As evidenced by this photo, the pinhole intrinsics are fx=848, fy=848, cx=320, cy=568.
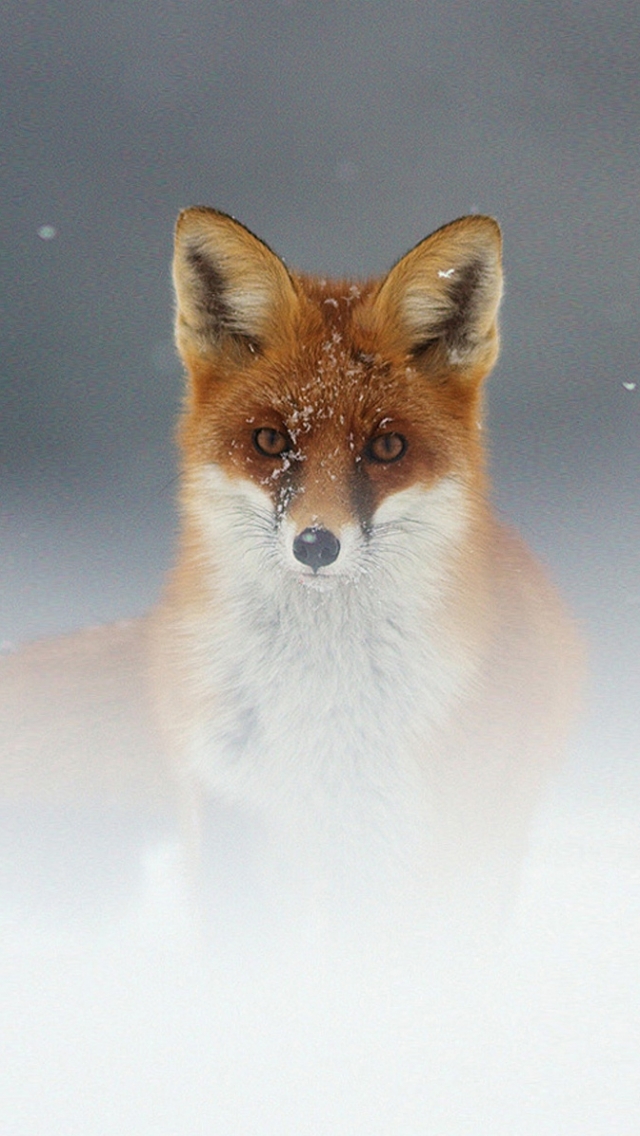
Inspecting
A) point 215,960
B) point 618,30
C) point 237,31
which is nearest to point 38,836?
point 215,960

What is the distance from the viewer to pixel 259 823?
1120mm

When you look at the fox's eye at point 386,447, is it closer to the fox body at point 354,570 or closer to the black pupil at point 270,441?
the fox body at point 354,570

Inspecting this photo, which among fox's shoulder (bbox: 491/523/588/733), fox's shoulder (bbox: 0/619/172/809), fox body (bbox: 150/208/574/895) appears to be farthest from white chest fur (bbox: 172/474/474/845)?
fox's shoulder (bbox: 0/619/172/809)

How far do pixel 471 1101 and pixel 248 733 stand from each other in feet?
1.59

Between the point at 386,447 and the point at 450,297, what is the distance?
23 centimetres

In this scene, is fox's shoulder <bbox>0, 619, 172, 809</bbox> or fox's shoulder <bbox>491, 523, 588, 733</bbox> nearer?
fox's shoulder <bbox>491, 523, 588, 733</bbox>

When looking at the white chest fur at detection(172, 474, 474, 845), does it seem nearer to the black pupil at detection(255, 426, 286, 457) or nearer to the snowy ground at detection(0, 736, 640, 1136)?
the black pupil at detection(255, 426, 286, 457)

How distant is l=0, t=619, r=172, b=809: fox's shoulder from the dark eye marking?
22.9 inches

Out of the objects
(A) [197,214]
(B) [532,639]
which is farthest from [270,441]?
(B) [532,639]

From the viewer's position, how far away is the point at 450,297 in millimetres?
→ 1083

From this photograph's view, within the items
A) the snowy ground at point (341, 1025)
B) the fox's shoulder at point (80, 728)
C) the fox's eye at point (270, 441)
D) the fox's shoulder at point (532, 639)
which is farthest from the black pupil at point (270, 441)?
the snowy ground at point (341, 1025)

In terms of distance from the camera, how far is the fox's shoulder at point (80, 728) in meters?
1.41

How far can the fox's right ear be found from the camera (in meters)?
1.04

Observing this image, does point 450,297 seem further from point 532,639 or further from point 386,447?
point 532,639
